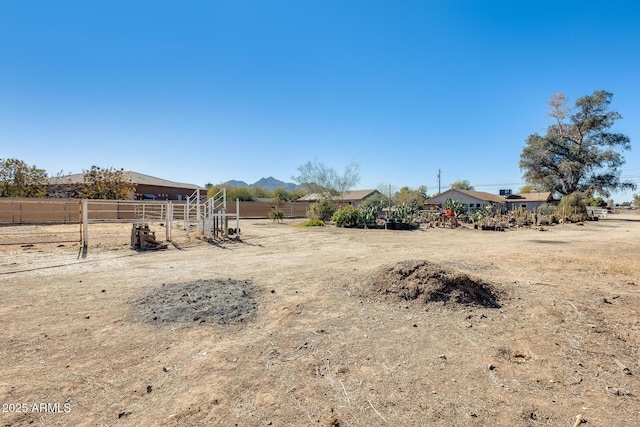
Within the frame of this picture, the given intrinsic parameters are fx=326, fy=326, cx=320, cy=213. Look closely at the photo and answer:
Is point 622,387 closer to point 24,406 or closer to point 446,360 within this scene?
point 446,360

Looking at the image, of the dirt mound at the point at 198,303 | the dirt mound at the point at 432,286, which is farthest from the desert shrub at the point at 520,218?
the dirt mound at the point at 198,303

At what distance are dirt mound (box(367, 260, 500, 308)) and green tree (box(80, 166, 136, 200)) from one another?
31062 mm

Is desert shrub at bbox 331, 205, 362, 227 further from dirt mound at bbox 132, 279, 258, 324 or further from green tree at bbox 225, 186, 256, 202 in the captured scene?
green tree at bbox 225, 186, 256, 202

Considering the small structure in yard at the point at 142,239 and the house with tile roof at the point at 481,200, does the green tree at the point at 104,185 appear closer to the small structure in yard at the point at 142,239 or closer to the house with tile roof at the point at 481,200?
the small structure in yard at the point at 142,239

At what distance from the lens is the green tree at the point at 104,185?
95.7 feet

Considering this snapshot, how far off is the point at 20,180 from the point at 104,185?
5670mm

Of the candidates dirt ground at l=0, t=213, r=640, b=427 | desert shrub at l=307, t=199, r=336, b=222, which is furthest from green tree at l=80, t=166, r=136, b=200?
dirt ground at l=0, t=213, r=640, b=427

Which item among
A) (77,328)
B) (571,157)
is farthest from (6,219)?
(571,157)

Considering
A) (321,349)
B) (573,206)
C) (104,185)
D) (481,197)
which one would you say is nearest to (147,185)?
(104,185)

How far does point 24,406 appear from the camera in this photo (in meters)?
2.38

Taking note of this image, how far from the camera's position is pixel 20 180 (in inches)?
1038

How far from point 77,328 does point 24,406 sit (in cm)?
156

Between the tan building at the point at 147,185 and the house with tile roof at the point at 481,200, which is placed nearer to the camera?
the tan building at the point at 147,185

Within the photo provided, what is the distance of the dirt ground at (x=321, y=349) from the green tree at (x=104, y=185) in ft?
87.4
